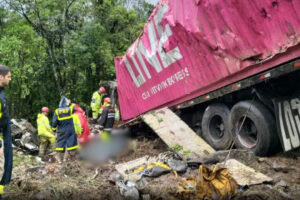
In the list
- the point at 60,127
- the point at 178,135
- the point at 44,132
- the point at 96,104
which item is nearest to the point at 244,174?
the point at 178,135

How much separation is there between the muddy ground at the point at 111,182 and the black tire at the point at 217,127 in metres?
0.66

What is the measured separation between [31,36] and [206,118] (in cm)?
1204

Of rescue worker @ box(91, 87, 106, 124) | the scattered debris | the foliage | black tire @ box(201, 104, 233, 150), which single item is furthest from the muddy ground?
the foliage

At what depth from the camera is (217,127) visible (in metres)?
6.16

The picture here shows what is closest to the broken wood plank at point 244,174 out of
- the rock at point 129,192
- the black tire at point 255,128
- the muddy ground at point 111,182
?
the muddy ground at point 111,182

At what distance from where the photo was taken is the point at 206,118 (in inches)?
243

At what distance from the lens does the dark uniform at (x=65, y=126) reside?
6.51 metres

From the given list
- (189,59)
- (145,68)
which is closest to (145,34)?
(145,68)

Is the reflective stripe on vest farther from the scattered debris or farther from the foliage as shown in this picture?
the foliage

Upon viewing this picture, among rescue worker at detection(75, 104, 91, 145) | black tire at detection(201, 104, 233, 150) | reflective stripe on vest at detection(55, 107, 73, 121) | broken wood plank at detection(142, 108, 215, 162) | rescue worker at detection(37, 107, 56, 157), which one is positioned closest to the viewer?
broken wood plank at detection(142, 108, 215, 162)

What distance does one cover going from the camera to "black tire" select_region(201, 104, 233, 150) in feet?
18.5

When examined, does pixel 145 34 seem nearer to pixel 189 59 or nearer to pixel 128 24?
pixel 189 59

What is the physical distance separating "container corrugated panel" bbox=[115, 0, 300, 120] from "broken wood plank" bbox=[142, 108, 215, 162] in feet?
1.43

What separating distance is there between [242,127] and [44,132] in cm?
502
